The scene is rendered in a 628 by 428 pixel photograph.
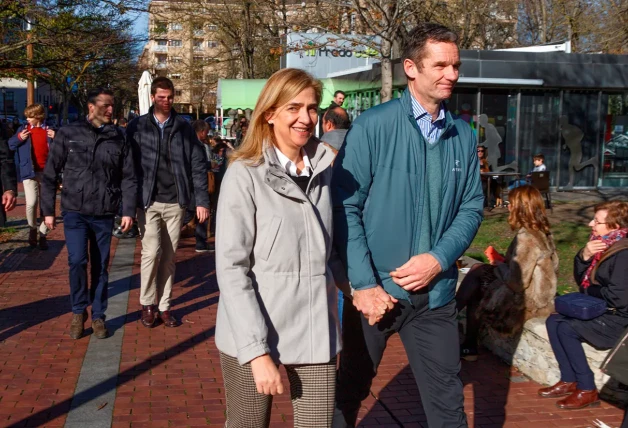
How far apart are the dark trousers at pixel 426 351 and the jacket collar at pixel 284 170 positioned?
2.26 ft

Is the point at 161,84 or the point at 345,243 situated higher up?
the point at 161,84

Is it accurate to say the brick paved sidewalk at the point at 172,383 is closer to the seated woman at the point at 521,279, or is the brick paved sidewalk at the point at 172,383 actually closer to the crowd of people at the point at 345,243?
the seated woman at the point at 521,279

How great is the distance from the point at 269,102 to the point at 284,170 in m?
0.26

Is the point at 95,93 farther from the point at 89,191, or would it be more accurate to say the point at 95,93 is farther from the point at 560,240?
the point at 560,240

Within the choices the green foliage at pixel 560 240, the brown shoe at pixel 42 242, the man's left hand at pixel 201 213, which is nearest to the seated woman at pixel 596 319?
the man's left hand at pixel 201 213

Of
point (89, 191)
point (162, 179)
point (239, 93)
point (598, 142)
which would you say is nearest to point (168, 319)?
point (162, 179)

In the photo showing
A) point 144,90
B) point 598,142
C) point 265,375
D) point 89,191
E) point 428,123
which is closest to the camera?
point 265,375

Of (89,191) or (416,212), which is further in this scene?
(89,191)

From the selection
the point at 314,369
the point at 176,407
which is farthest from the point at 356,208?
the point at 176,407

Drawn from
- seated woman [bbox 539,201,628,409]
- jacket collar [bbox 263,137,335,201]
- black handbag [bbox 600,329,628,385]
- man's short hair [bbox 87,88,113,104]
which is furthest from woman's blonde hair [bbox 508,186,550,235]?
man's short hair [bbox 87,88,113,104]

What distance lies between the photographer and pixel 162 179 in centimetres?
677

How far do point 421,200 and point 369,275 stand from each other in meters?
0.38

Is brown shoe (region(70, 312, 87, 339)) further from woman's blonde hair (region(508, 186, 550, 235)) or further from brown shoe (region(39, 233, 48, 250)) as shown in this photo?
brown shoe (region(39, 233, 48, 250))

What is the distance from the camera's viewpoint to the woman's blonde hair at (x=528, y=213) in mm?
5605
